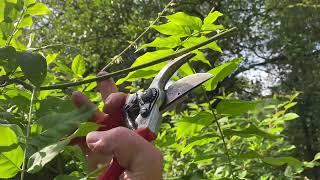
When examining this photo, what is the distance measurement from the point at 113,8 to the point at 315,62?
3.91 meters

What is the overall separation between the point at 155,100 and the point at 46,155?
279 millimetres

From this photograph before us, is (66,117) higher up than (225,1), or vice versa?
(66,117)

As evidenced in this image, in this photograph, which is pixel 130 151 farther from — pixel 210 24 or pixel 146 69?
pixel 210 24

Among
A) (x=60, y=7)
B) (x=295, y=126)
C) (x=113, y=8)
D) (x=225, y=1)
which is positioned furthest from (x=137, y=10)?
(x=295, y=126)

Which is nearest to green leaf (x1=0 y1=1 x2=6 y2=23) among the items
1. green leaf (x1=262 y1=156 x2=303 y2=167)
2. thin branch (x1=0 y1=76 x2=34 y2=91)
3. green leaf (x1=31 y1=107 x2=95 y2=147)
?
thin branch (x1=0 y1=76 x2=34 y2=91)

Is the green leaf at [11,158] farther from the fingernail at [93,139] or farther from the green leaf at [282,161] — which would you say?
the green leaf at [282,161]

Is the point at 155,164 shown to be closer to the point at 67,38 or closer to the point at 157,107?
the point at 157,107

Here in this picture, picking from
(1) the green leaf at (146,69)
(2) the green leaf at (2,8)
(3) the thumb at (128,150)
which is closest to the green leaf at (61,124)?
(3) the thumb at (128,150)

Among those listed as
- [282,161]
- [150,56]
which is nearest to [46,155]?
[150,56]

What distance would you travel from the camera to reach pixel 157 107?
0.66m

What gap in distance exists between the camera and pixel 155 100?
0.67m

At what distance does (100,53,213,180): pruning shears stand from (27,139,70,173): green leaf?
0.18m

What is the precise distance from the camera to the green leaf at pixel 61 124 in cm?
35

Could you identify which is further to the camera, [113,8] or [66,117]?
[113,8]
